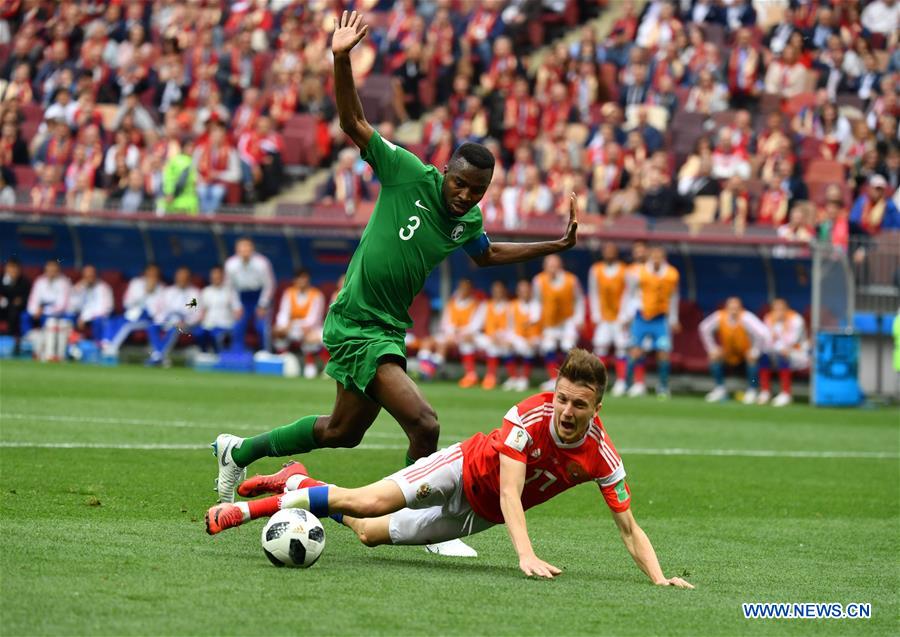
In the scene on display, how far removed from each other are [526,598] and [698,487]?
5316mm

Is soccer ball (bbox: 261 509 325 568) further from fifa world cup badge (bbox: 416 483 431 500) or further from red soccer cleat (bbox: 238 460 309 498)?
red soccer cleat (bbox: 238 460 309 498)

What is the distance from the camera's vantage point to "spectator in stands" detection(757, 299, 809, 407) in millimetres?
21031

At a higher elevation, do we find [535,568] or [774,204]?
[774,204]

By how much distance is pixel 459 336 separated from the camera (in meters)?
22.7

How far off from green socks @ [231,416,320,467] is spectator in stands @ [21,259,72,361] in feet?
52.0

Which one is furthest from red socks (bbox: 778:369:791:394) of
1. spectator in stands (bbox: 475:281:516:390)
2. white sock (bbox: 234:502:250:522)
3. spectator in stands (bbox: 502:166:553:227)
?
white sock (bbox: 234:502:250:522)

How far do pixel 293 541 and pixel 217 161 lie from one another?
19069 millimetres

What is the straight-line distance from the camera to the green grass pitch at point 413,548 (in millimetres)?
5668

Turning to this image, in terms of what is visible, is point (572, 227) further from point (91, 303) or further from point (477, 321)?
point (91, 303)

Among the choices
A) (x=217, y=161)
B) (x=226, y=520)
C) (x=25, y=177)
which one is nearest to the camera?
(x=226, y=520)

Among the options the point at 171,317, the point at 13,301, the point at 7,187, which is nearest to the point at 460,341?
the point at 171,317

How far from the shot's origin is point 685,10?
1005 inches

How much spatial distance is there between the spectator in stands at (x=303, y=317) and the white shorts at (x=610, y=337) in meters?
4.23

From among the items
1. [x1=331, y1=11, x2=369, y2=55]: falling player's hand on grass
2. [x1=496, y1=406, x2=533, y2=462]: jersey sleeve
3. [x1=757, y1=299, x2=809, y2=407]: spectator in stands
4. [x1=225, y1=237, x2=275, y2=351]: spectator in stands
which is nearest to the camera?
[x1=496, y1=406, x2=533, y2=462]: jersey sleeve
